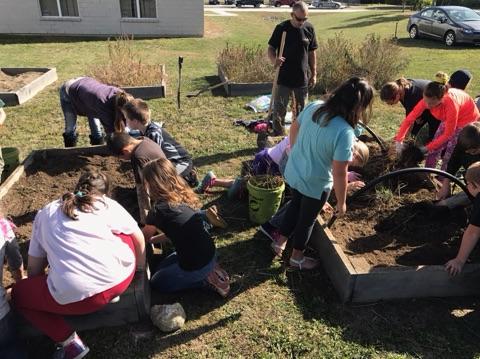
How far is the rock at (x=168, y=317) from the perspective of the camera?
2986 mm

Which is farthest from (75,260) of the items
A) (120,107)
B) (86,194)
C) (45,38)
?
(45,38)

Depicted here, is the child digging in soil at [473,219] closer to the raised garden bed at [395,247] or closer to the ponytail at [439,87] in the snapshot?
the raised garden bed at [395,247]

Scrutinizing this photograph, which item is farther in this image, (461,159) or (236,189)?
(236,189)

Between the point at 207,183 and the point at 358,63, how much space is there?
603 centimetres

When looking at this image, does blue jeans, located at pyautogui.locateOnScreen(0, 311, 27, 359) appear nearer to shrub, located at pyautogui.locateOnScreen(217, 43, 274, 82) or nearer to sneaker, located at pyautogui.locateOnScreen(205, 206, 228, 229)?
sneaker, located at pyautogui.locateOnScreen(205, 206, 228, 229)

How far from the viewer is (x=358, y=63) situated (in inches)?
365

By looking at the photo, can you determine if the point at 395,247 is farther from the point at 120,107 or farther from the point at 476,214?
the point at 120,107

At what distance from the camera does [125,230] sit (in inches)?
108

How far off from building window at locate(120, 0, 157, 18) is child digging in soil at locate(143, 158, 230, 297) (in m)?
14.9

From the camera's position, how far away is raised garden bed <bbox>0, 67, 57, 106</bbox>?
24.8 feet

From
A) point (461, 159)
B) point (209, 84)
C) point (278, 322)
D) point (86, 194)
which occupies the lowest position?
point (278, 322)

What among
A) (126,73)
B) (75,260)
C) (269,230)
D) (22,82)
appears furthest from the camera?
(22,82)

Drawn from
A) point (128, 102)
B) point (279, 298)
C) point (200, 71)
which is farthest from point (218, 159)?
point (200, 71)

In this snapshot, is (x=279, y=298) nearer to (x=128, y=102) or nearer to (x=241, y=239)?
(x=241, y=239)
